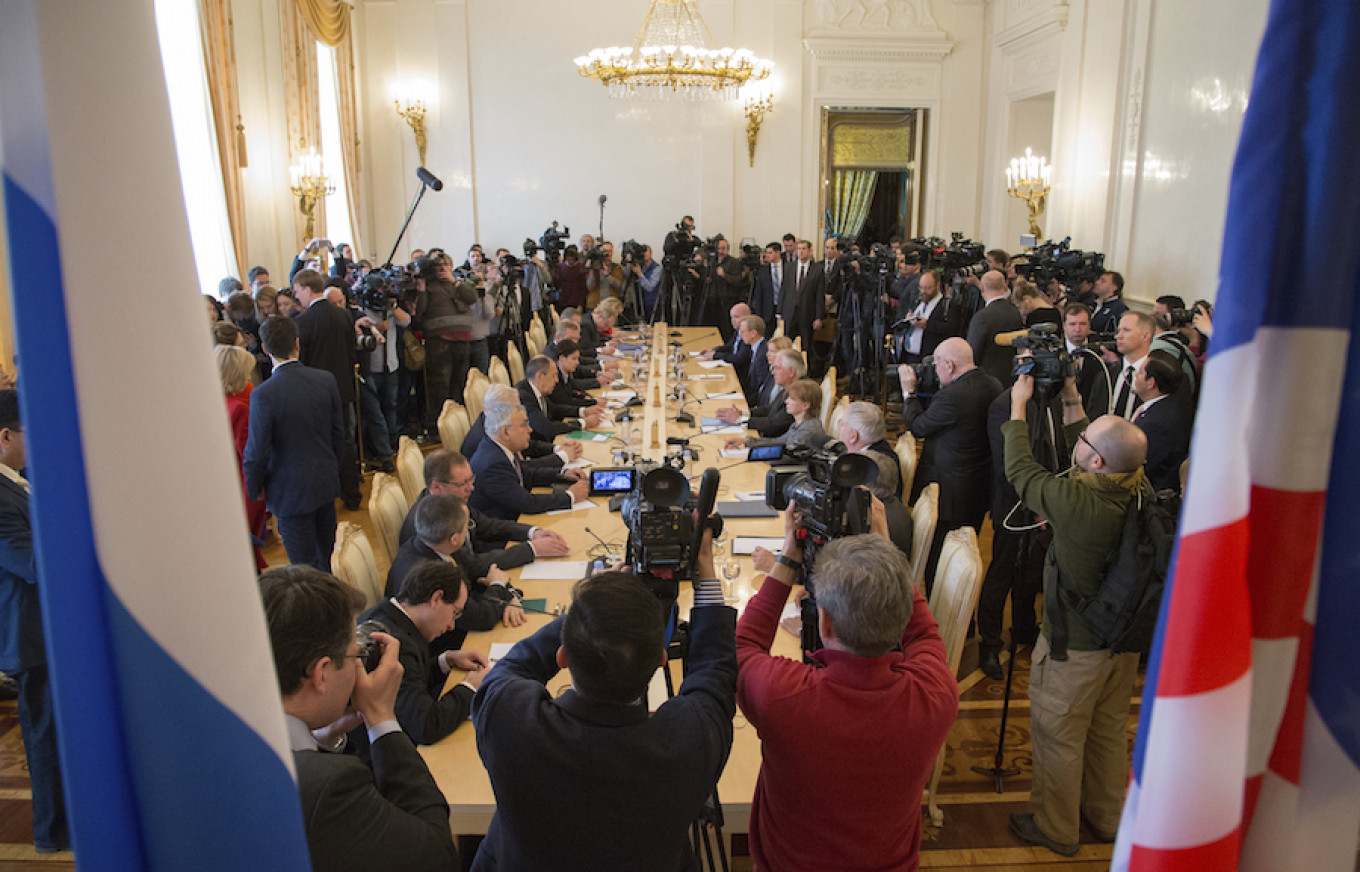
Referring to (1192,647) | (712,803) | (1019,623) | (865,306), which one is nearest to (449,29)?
(865,306)

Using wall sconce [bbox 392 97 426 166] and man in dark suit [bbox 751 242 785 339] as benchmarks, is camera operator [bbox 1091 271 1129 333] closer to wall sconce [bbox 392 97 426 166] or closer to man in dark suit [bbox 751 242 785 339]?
man in dark suit [bbox 751 242 785 339]

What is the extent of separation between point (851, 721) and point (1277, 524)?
1150mm

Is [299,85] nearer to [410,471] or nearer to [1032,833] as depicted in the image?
[410,471]

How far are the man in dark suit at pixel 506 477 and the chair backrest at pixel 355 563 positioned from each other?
1.01 m

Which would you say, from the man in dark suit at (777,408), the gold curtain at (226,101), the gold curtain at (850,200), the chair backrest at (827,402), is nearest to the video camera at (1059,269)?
the chair backrest at (827,402)

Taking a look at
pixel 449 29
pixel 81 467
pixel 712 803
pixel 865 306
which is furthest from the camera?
pixel 449 29

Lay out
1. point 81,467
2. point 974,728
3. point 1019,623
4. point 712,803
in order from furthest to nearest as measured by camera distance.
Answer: point 1019,623
point 974,728
point 712,803
point 81,467

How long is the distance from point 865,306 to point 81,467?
30.8ft

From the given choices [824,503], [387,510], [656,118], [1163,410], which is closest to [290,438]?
[387,510]

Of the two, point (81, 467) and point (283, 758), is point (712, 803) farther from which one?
point (81, 467)

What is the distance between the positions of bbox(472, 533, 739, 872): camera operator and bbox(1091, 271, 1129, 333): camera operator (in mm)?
5976

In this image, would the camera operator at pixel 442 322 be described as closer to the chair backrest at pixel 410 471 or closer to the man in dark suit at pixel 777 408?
the man in dark suit at pixel 777 408

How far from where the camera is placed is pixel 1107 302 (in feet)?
22.9

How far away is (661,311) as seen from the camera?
12031mm
